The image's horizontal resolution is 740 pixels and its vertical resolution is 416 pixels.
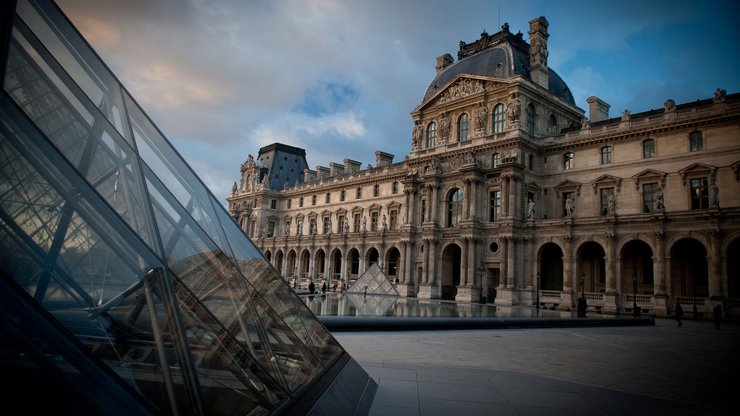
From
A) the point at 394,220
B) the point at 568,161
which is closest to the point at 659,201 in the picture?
the point at 568,161

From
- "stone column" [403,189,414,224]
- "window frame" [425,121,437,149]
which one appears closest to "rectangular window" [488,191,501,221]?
"stone column" [403,189,414,224]

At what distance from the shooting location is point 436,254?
1682 inches

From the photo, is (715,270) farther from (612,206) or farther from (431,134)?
(431,134)

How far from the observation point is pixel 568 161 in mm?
39031

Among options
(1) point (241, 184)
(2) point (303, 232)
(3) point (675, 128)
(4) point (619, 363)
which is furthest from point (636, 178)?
(1) point (241, 184)

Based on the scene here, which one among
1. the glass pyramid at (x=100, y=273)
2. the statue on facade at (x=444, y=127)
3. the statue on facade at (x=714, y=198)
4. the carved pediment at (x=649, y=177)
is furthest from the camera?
the statue on facade at (x=444, y=127)

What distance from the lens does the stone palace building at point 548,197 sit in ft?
101

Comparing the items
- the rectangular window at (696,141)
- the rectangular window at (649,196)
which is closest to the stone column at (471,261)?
the rectangular window at (649,196)

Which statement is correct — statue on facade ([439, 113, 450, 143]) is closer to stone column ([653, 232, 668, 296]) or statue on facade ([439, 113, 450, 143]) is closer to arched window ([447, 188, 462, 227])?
arched window ([447, 188, 462, 227])

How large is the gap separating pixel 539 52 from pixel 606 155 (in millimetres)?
11870

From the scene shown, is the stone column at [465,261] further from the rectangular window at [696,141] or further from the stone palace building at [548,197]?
the rectangular window at [696,141]

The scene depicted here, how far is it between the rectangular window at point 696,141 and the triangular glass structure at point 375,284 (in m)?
24.4

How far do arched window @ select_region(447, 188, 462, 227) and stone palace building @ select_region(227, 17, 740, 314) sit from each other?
147 mm

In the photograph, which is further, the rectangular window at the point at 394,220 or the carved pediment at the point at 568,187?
the rectangular window at the point at 394,220
